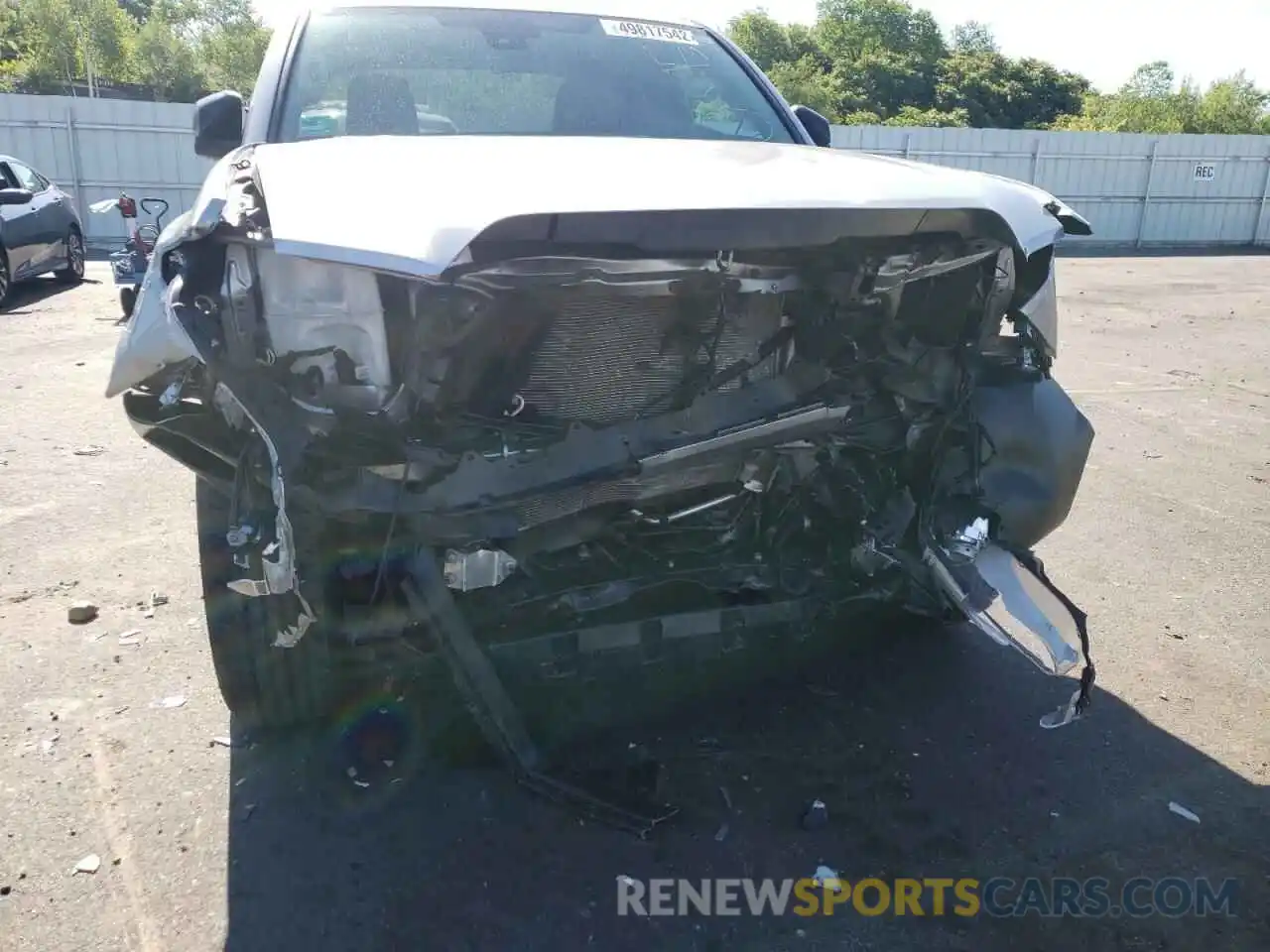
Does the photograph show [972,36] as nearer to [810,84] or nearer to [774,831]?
[810,84]

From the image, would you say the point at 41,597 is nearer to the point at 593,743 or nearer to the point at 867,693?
the point at 593,743

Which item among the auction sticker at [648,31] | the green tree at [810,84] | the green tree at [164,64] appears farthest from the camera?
the green tree at [164,64]

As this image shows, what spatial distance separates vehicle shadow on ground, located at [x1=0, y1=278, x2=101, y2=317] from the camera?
33.8ft

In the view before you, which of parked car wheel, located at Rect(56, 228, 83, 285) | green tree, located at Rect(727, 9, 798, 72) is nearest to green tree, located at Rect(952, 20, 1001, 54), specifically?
green tree, located at Rect(727, 9, 798, 72)

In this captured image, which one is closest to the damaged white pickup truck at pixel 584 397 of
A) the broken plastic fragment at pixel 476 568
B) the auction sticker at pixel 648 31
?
the broken plastic fragment at pixel 476 568

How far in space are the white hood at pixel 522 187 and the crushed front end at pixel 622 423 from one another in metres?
0.06

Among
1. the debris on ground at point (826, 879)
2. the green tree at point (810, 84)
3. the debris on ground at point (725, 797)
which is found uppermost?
the green tree at point (810, 84)

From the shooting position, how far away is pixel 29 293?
11.5 metres

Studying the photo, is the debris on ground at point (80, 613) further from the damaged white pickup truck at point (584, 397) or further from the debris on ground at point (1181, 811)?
the debris on ground at point (1181, 811)

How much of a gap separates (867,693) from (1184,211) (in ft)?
70.2

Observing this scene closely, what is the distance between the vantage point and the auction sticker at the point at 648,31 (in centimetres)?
405

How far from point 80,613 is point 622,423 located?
92.1 inches

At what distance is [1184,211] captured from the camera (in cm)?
2081

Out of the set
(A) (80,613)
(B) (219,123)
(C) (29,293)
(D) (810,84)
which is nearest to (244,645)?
(A) (80,613)
